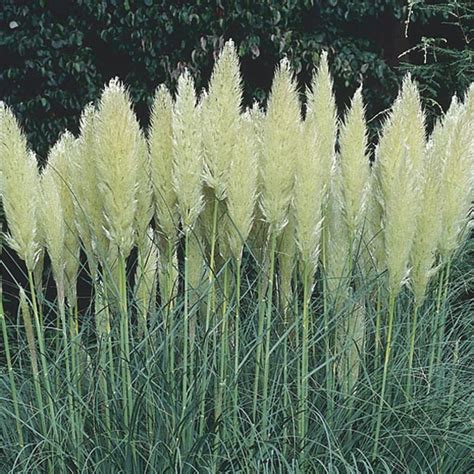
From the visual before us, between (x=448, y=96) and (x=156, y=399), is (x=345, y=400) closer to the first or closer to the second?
(x=156, y=399)

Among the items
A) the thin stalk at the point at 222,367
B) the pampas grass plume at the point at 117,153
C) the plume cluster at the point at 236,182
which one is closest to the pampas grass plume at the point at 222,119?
the plume cluster at the point at 236,182

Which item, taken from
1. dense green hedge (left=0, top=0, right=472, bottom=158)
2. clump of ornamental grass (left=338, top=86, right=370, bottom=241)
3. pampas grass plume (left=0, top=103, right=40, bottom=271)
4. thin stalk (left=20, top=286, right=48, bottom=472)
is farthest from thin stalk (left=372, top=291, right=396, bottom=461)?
dense green hedge (left=0, top=0, right=472, bottom=158)

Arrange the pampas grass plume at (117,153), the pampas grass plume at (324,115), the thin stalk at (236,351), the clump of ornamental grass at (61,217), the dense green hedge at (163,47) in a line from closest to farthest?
1. the pampas grass plume at (117,153)
2. the thin stalk at (236,351)
3. the clump of ornamental grass at (61,217)
4. the pampas grass plume at (324,115)
5. the dense green hedge at (163,47)

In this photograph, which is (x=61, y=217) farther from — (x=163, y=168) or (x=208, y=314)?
(x=208, y=314)

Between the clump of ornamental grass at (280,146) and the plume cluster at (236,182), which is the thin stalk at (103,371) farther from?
the clump of ornamental grass at (280,146)

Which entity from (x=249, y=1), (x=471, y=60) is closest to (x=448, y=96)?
(x=471, y=60)

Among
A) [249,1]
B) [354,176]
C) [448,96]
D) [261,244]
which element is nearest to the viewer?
[354,176]

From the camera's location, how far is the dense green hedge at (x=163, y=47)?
686cm

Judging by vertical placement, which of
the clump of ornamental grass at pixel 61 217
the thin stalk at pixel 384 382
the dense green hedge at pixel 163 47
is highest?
the dense green hedge at pixel 163 47

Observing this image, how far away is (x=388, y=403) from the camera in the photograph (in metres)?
3.50

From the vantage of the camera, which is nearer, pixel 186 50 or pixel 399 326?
pixel 399 326

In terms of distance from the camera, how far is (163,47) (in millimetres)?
7059

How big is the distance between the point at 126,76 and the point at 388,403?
443 cm

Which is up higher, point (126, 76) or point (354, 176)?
point (126, 76)
